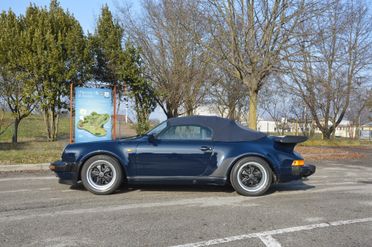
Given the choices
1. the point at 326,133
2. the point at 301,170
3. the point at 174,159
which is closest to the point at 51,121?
the point at 174,159

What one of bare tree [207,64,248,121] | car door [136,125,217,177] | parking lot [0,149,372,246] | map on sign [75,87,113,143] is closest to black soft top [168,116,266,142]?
car door [136,125,217,177]

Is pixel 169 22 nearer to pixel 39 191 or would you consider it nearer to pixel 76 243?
pixel 39 191

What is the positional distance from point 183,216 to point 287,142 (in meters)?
2.51

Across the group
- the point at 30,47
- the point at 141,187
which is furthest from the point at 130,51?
the point at 141,187

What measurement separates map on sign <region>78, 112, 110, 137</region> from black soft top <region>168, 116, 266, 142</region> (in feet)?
22.2

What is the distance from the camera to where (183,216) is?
5004mm

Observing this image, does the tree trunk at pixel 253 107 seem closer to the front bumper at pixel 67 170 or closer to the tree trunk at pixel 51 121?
the tree trunk at pixel 51 121

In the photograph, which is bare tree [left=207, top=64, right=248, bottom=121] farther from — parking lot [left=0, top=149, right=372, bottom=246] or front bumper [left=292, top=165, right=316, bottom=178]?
parking lot [left=0, top=149, right=372, bottom=246]

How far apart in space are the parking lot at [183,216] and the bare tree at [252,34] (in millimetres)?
8634

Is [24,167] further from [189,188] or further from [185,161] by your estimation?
[185,161]

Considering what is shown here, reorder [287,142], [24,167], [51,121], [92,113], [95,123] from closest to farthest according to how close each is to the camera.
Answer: [287,142]
[24,167]
[92,113]
[95,123]
[51,121]

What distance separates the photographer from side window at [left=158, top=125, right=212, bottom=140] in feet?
21.1

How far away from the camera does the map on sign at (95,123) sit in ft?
41.7

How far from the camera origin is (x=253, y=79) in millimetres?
15680
